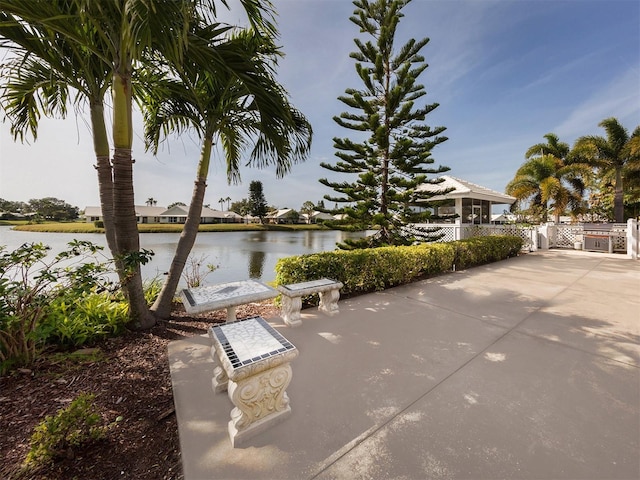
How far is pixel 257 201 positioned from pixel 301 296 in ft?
Result: 151

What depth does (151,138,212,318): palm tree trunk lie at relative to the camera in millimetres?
3334

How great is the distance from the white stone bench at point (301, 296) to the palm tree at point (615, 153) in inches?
692

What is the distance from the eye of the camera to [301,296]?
320 cm

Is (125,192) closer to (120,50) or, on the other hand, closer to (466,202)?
(120,50)

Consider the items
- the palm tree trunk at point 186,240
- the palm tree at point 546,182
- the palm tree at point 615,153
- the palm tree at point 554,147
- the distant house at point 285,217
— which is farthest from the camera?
the distant house at point 285,217

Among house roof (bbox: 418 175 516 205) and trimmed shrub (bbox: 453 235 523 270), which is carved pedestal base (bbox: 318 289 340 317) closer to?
trimmed shrub (bbox: 453 235 523 270)

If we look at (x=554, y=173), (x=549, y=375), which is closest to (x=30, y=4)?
(x=549, y=375)

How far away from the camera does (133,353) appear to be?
2492 mm

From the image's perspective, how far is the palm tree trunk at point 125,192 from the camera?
8.53 ft

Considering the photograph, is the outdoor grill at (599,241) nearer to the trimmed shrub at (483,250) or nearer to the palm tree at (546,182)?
the palm tree at (546,182)

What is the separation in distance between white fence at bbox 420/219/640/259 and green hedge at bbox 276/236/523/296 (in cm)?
346

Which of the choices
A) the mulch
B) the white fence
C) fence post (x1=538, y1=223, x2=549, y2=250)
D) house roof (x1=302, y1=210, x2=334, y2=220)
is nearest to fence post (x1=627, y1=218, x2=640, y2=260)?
the white fence

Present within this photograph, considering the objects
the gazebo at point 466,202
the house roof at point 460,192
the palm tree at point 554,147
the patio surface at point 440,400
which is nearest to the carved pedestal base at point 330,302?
the patio surface at point 440,400

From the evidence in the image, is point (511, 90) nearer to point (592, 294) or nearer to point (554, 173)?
point (592, 294)
